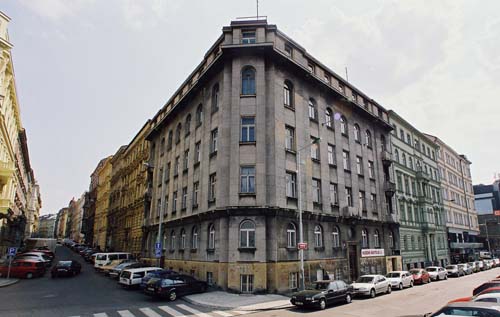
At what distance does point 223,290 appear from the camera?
21.4m

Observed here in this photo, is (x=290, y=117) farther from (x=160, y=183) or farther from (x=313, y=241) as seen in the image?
(x=160, y=183)

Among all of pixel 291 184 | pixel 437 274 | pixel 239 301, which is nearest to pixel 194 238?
pixel 291 184

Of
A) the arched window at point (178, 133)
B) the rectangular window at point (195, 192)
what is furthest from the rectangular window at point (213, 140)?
the arched window at point (178, 133)

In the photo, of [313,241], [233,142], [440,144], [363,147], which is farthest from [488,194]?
[233,142]

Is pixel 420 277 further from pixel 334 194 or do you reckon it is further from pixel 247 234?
pixel 247 234

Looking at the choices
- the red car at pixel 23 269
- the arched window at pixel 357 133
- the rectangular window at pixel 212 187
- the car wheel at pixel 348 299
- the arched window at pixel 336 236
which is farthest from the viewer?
the arched window at pixel 357 133

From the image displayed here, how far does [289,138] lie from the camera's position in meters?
25.7

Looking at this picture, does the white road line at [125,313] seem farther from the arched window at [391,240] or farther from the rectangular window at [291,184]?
the arched window at [391,240]

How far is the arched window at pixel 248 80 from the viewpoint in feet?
82.3

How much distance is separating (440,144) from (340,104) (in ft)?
114

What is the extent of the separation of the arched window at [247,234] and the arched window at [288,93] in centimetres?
1075

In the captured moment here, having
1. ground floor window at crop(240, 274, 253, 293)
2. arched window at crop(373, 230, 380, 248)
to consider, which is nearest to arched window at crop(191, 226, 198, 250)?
ground floor window at crop(240, 274, 253, 293)

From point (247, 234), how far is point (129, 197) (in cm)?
3512

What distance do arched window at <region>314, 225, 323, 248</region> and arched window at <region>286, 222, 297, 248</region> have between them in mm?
2578
